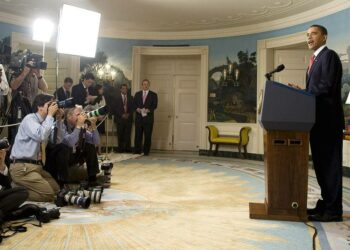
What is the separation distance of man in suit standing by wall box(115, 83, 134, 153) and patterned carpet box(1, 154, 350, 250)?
3717 millimetres

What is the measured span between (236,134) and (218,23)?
2.50m

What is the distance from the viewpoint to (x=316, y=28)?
9.16 ft

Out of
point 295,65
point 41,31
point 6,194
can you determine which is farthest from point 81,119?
point 295,65

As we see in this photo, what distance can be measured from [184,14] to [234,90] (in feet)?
6.69

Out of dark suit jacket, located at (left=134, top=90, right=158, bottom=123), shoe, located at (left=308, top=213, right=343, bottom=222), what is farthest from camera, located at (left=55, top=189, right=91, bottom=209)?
dark suit jacket, located at (left=134, top=90, right=158, bottom=123)

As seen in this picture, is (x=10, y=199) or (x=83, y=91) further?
(x=83, y=91)

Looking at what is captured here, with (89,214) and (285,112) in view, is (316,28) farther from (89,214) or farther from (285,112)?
(89,214)

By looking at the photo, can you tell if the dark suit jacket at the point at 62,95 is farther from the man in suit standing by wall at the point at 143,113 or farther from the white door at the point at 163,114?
the white door at the point at 163,114

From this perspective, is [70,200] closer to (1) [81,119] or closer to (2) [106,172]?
(1) [81,119]

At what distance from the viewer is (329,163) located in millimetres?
2746

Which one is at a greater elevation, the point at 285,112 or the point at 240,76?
the point at 240,76

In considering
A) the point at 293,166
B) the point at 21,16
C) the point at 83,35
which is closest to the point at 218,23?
the point at 83,35

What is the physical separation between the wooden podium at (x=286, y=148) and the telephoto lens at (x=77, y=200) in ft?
4.80

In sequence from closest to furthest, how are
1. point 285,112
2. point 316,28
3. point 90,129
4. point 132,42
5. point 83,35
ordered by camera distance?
point 285,112
point 316,28
point 90,129
point 83,35
point 132,42
